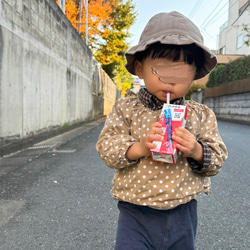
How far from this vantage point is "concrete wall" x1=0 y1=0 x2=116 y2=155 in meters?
4.21

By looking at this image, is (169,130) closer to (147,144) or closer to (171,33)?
(147,144)

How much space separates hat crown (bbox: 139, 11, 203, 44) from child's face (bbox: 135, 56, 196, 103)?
0.37ft

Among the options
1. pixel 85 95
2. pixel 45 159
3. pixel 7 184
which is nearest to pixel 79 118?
pixel 85 95

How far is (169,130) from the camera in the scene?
38.3 inches

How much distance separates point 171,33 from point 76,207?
189 cm

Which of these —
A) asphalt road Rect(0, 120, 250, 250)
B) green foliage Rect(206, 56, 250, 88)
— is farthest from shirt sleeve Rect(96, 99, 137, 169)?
green foliage Rect(206, 56, 250, 88)

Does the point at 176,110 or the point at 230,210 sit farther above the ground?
the point at 176,110

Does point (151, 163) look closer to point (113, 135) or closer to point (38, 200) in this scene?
point (113, 135)

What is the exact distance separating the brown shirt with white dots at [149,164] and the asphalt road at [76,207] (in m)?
0.84

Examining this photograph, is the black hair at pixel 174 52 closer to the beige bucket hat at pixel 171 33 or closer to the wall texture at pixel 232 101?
the beige bucket hat at pixel 171 33

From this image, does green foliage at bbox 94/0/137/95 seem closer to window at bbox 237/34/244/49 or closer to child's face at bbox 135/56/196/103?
window at bbox 237/34/244/49

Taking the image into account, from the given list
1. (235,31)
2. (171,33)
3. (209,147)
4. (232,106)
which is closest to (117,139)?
(209,147)

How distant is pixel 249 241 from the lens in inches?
73.8

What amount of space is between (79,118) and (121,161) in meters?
9.21
